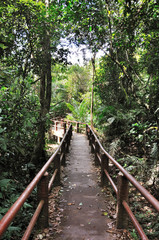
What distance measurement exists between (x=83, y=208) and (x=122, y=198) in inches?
47.5

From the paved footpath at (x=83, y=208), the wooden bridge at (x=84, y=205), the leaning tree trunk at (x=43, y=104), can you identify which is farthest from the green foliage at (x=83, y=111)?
the wooden bridge at (x=84, y=205)

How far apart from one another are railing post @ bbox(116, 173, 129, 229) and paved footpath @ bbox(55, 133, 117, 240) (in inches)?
8.1

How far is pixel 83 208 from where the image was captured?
3438mm

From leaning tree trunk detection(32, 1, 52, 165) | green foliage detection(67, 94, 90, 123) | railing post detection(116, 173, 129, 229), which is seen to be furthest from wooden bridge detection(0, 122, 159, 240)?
green foliage detection(67, 94, 90, 123)

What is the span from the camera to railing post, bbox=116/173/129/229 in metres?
2.49

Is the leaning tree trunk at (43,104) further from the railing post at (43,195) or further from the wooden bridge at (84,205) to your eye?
the railing post at (43,195)

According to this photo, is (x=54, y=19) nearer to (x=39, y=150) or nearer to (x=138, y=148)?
(x=39, y=150)

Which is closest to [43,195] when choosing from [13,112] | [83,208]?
[83,208]

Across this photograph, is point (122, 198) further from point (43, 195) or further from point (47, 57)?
point (47, 57)

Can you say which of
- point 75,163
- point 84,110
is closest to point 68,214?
point 75,163

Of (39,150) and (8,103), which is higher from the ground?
(8,103)

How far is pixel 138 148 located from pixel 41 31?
18.8 ft

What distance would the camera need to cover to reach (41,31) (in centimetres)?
550

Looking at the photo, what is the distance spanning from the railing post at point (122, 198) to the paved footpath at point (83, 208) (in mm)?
205
